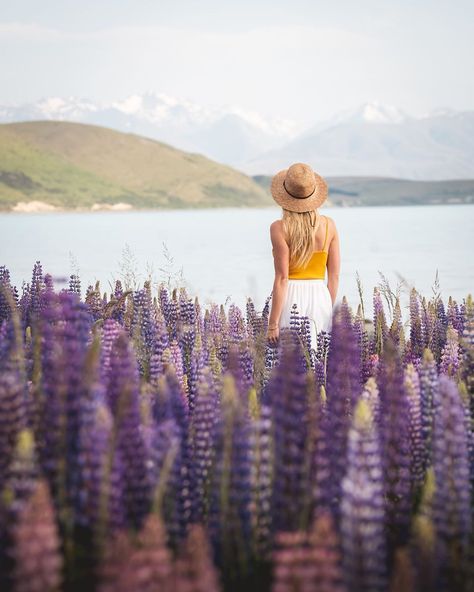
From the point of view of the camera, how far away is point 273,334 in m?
7.85

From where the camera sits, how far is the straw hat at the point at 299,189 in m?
7.73

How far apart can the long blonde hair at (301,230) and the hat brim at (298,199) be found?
0.08 m

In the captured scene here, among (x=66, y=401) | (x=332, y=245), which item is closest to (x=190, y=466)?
(x=66, y=401)

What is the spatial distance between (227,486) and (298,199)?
5.24 m

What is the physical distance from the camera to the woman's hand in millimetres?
7672

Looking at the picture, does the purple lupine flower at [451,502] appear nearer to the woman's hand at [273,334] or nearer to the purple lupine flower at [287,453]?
the purple lupine flower at [287,453]

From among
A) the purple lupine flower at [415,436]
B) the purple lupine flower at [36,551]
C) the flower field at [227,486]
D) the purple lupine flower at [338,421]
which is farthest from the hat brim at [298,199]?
the purple lupine flower at [36,551]

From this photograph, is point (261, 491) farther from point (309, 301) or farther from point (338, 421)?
point (309, 301)

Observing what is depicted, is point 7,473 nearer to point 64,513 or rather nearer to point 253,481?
point 64,513

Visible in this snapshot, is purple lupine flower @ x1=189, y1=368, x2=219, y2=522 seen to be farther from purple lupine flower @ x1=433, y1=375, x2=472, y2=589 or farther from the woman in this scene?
the woman

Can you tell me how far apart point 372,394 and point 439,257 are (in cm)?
3041

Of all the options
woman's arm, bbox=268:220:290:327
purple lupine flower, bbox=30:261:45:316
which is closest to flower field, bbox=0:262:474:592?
purple lupine flower, bbox=30:261:45:316

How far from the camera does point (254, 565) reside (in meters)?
3.03

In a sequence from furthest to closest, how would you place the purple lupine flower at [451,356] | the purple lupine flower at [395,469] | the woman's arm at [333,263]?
the woman's arm at [333,263], the purple lupine flower at [451,356], the purple lupine flower at [395,469]
